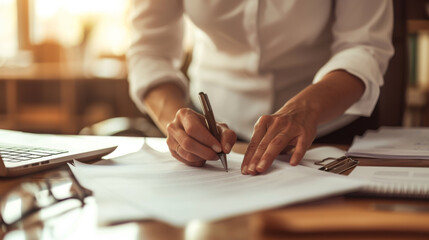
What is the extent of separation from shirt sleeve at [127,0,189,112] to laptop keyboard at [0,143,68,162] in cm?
44

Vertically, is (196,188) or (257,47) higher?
(257,47)

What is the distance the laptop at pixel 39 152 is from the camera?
76 cm

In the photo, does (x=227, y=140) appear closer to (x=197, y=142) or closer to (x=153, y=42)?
(x=197, y=142)

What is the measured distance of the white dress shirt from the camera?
1144 millimetres

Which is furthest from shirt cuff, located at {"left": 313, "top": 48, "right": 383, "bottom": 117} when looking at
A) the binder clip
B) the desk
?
the desk

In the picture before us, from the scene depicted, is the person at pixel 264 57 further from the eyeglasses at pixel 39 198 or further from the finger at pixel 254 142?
the eyeglasses at pixel 39 198

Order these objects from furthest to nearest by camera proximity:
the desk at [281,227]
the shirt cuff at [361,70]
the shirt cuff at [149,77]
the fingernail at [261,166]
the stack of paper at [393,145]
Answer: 1. the shirt cuff at [149,77]
2. the shirt cuff at [361,70]
3. the stack of paper at [393,145]
4. the fingernail at [261,166]
5. the desk at [281,227]

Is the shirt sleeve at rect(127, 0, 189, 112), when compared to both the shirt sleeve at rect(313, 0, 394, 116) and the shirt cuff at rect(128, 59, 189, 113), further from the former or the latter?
the shirt sleeve at rect(313, 0, 394, 116)

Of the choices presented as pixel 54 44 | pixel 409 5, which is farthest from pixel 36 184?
pixel 54 44

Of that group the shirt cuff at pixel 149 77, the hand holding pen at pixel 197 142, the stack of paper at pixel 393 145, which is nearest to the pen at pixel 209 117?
the hand holding pen at pixel 197 142

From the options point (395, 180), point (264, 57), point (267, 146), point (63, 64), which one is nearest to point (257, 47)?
point (264, 57)

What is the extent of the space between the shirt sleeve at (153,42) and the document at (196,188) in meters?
0.53

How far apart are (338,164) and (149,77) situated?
0.62 m

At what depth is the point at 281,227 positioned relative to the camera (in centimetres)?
Answer: 46
